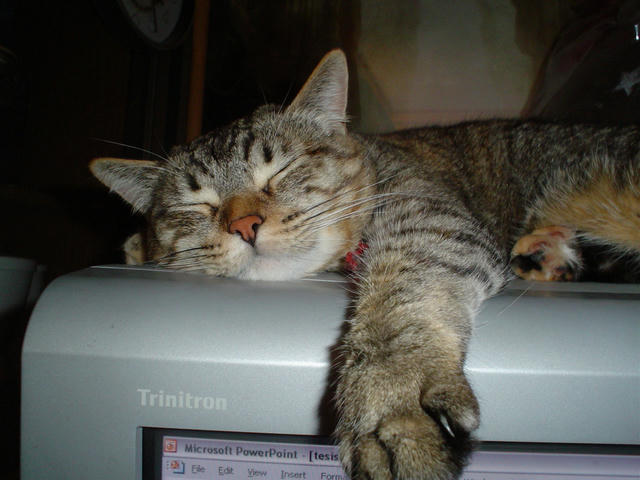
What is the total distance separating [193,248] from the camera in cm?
80

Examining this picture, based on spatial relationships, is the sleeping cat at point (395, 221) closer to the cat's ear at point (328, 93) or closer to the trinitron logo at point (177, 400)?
the cat's ear at point (328, 93)

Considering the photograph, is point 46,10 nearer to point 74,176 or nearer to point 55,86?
point 55,86

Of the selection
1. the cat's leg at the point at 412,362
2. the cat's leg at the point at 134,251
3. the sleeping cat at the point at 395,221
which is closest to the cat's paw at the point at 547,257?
the sleeping cat at the point at 395,221

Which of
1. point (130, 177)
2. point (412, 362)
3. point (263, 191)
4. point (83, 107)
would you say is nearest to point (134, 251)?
point (130, 177)

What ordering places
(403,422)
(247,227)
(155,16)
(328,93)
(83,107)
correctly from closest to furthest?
(403,422), (247,227), (328,93), (83,107), (155,16)

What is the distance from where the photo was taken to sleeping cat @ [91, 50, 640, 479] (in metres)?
0.42

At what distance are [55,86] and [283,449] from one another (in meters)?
1.41

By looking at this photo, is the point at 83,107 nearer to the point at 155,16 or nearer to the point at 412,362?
the point at 155,16

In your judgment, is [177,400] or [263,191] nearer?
[177,400]

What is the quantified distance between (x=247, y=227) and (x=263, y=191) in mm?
143

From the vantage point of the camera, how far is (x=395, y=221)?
773 millimetres

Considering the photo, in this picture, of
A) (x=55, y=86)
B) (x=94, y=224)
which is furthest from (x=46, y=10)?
(x=94, y=224)

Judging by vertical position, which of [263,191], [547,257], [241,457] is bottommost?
[241,457]

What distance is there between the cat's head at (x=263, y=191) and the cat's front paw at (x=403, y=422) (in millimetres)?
330
